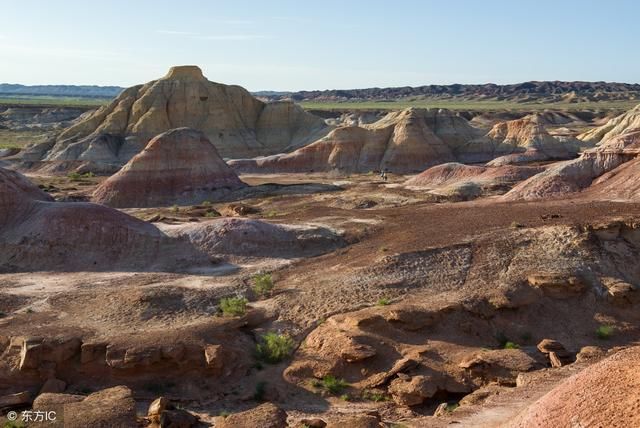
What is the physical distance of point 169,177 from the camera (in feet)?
143

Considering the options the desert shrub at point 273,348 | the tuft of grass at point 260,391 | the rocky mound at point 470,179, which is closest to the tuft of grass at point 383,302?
the desert shrub at point 273,348

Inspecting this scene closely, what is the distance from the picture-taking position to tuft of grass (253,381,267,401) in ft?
55.8

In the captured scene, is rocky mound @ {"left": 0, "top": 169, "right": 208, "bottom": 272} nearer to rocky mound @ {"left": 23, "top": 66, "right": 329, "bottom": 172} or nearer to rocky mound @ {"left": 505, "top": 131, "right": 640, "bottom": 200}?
rocky mound @ {"left": 505, "top": 131, "right": 640, "bottom": 200}

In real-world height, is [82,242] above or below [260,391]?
above

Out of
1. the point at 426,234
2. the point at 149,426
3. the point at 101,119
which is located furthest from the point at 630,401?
the point at 101,119

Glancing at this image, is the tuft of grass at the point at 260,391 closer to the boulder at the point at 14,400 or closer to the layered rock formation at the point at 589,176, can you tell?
the boulder at the point at 14,400

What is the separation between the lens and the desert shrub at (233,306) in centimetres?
1997

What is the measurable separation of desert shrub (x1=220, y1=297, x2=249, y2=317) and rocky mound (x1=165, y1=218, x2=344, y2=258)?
510cm

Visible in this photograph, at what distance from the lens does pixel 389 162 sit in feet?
192

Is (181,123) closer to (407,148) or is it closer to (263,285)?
(407,148)

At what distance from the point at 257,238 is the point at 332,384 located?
32.4 ft

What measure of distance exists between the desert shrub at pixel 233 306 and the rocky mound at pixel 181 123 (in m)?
46.2

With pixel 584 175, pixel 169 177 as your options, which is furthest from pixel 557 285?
pixel 169 177

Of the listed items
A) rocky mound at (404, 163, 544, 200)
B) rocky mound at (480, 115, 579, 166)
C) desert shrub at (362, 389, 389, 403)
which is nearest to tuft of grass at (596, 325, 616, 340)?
desert shrub at (362, 389, 389, 403)
